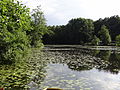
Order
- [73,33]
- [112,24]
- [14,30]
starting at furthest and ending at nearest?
[73,33] < [112,24] < [14,30]

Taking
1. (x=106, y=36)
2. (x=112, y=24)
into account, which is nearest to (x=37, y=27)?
(x=106, y=36)

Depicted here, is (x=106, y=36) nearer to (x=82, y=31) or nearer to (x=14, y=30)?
(x=82, y=31)

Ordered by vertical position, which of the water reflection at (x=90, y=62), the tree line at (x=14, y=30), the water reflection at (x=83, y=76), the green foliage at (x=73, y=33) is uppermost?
the green foliage at (x=73, y=33)

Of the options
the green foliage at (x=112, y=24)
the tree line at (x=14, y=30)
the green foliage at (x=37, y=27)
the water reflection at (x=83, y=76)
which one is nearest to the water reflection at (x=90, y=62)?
the water reflection at (x=83, y=76)

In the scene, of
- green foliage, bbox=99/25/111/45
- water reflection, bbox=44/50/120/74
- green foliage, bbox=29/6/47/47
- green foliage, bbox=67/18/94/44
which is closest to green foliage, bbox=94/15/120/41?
green foliage, bbox=67/18/94/44

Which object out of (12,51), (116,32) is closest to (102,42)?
(116,32)

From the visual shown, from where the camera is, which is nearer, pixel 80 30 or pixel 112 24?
pixel 80 30

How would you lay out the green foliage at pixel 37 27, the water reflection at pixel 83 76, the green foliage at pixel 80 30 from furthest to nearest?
1. the green foliage at pixel 80 30
2. the green foliage at pixel 37 27
3. the water reflection at pixel 83 76

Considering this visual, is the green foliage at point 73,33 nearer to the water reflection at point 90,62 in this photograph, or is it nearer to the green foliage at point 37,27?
the green foliage at point 37,27

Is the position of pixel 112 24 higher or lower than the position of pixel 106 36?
higher

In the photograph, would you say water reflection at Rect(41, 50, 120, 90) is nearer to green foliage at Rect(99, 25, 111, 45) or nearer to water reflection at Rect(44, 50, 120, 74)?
water reflection at Rect(44, 50, 120, 74)

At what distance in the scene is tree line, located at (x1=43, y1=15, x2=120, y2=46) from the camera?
83.4 meters

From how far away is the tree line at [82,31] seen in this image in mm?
83375

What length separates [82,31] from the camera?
85688mm
